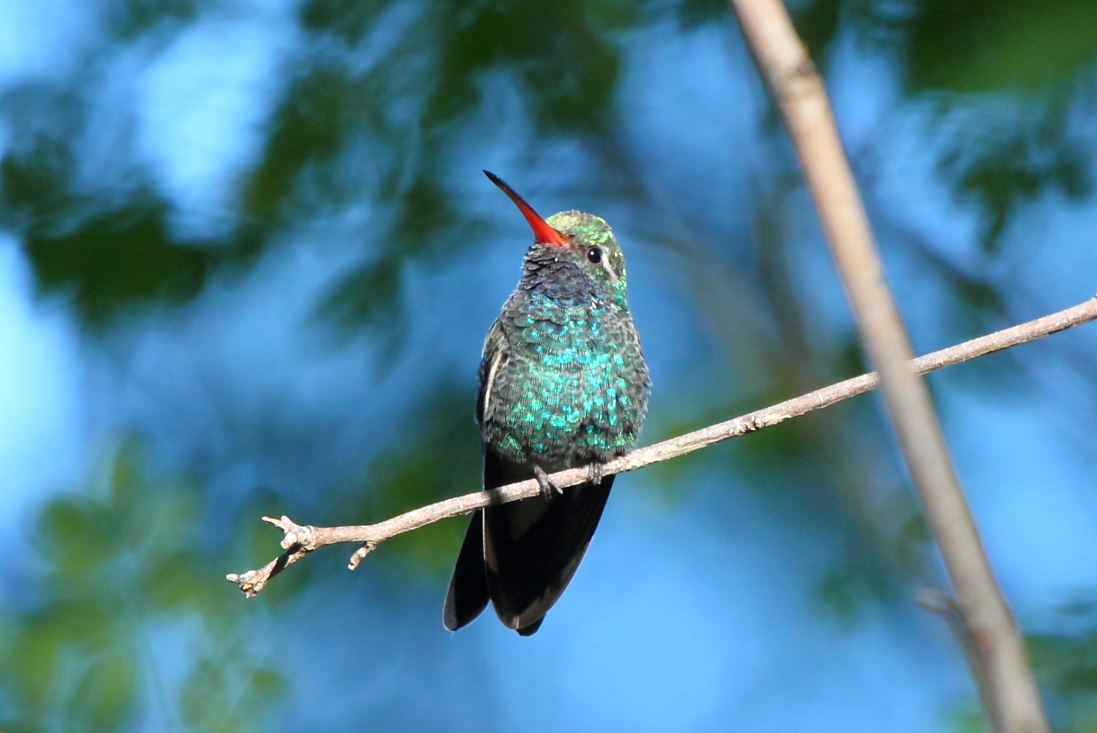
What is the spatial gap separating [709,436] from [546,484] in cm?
93

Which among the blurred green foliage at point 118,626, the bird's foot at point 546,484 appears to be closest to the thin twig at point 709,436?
the bird's foot at point 546,484

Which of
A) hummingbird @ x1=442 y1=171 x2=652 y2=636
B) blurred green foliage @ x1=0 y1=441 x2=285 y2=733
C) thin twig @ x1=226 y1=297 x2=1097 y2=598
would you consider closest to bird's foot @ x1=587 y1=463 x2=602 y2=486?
hummingbird @ x1=442 y1=171 x2=652 y2=636

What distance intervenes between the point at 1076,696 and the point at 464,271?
145 inches

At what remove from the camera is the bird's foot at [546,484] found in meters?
4.44

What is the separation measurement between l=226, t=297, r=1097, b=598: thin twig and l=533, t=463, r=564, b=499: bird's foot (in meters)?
0.46

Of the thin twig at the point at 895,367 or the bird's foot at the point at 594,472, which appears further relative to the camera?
the bird's foot at the point at 594,472

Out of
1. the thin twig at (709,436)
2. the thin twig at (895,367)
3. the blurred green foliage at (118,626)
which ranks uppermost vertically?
the thin twig at (895,367)

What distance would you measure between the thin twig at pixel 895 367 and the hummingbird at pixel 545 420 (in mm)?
3244

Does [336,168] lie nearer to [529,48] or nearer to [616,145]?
[529,48]

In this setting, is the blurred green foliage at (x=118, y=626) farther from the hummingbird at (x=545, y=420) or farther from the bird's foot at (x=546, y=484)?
the bird's foot at (x=546, y=484)

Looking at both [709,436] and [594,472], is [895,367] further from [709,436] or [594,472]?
[594,472]

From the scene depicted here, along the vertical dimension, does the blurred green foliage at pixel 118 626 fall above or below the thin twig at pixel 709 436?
below

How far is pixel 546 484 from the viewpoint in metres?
4.44

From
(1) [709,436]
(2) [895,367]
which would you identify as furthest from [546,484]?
(2) [895,367]
